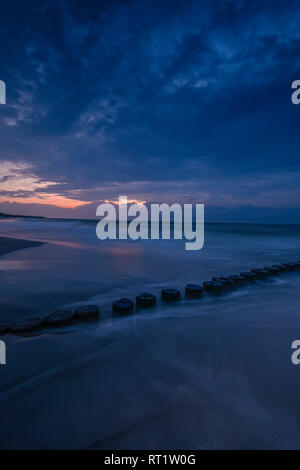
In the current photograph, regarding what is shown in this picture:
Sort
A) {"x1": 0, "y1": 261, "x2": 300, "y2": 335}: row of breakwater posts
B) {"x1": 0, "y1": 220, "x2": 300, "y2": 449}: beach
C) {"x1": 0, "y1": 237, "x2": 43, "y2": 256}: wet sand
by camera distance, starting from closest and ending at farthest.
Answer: {"x1": 0, "y1": 220, "x2": 300, "y2": 449}: beach → {"x1": 0, "y1": 261, "x2": 300, "y2": 335}: row of breakwater posts → {"x1": 0, "y1": 237, "x2": 43, "y2": 256}: wet sand

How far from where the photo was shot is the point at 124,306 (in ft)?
16.0

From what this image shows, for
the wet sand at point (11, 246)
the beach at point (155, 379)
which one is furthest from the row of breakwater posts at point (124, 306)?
the wet sand at point (11, 246)

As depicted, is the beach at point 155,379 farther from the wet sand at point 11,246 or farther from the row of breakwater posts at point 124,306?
the wet sand at point 11,246

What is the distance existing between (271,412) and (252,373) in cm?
66

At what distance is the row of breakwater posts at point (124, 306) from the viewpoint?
3.91m

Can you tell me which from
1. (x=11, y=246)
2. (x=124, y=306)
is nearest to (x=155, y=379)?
(x=124, y=306)

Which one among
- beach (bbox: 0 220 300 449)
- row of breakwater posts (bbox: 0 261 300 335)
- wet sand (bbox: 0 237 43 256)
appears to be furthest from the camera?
wet sand (bbox: 0 237 43 256)

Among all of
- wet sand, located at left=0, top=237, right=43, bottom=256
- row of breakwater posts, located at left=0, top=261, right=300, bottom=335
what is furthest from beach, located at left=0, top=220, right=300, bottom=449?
wet sand, located at left=0, top=237, right=43, bottom=256

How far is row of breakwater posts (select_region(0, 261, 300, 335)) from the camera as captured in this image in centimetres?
391

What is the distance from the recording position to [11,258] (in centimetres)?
1103

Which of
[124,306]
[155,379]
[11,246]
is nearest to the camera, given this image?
[155,379]

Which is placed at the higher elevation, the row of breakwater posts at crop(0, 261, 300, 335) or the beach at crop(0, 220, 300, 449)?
the row of breakwater posts at crop(0, 261, 300, 335)

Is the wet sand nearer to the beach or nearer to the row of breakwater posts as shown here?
the beach

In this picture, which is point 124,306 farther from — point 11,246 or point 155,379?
point 11,246
